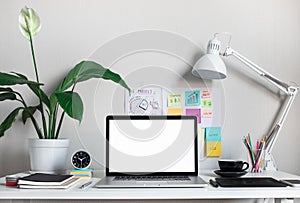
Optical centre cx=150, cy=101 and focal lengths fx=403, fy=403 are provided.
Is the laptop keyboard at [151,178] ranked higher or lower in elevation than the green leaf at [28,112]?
lower

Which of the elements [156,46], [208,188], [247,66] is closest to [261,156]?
[247,66]

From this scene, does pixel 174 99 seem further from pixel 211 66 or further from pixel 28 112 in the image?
pixel 28 112

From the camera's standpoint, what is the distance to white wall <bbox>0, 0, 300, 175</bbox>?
191cm

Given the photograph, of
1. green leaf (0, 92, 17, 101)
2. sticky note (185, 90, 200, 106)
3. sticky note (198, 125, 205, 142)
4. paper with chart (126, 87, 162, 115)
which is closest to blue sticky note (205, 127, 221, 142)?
sticky note (198, 125, 205, 142)

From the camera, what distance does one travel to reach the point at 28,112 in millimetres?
1692

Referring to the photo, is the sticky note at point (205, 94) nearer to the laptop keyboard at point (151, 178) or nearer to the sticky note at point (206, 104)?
the sticky note at point (206, 104)

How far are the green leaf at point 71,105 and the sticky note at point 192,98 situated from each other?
1.99 ft

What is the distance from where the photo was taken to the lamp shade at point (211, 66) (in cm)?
176

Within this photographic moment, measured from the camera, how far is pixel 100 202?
71.3 inches

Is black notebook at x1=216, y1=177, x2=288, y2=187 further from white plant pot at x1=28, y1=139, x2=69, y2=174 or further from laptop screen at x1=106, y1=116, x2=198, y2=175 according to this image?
white plant pot at x1=28, y1=139, x2=69, y2=174

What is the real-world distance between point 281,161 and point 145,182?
2.66 feet

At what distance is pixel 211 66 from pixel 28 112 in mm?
806

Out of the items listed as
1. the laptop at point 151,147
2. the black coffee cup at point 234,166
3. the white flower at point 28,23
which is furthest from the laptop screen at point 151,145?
the white flower at point 28,23

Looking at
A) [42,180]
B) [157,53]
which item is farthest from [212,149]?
[42,180]
